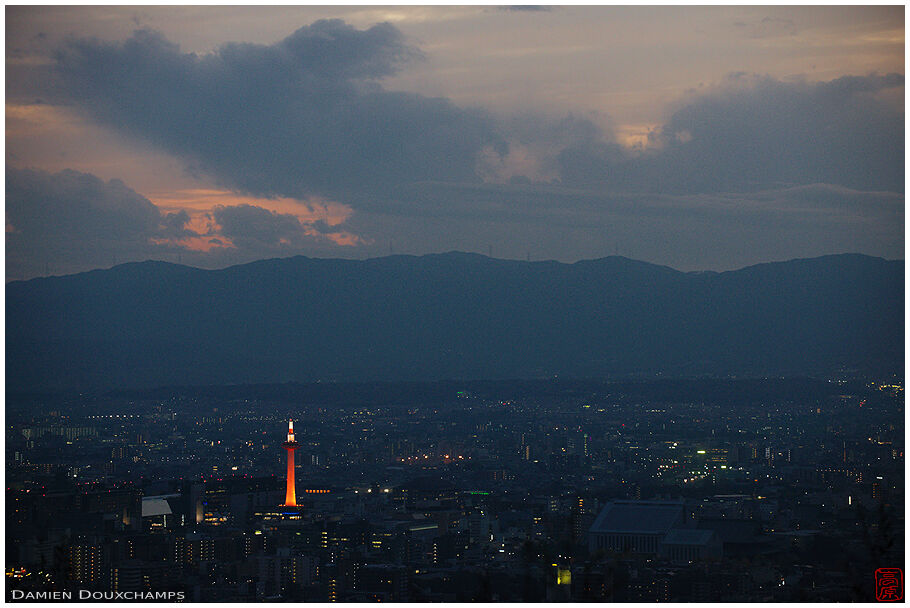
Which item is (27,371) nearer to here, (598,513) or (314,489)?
(314,489)

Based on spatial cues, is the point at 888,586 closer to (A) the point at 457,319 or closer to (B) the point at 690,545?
(B) the point at 690,545

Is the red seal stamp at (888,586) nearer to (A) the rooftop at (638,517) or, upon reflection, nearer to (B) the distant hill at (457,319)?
(A) the rooftop at (638,517)

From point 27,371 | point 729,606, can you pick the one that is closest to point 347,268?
point 27,371

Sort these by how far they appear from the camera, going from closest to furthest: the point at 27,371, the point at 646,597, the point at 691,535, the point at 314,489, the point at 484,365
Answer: the point at 646,597 → the point at 691,535 → the point at 314,489 → the point at 27,371 → the point at 484,365

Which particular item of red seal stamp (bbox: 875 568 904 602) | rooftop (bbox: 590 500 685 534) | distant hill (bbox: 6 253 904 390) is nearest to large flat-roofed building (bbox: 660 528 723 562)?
rooftop (bbox: 590 500 685 534)

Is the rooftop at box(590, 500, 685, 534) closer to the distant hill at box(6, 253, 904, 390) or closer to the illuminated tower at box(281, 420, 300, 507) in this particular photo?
the illuminated tower at box(281, 420, 300, 507)

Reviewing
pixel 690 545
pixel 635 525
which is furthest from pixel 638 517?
pixel 690 545

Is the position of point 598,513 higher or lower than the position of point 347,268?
lower
